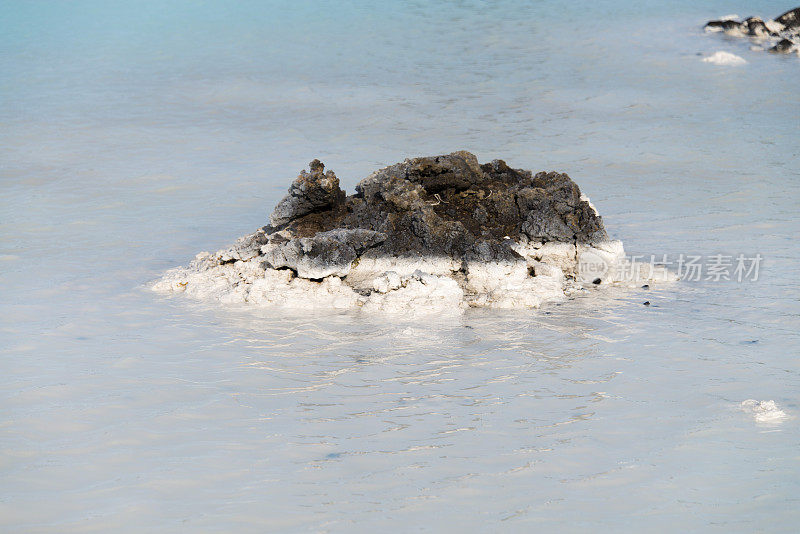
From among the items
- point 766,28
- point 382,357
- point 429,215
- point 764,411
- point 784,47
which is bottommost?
point 764,411

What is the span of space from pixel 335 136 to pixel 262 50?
7.86 meters

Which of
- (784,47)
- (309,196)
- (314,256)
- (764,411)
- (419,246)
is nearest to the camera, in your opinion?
(764,411)

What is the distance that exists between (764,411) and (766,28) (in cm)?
1766

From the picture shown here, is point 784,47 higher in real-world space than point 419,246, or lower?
higher

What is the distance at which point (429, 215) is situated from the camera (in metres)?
6.86

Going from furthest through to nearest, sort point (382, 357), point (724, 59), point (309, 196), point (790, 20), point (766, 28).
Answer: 1. point (790, 20)
2. point (766, 28)
3. point (724, 59)
4. point (309, 196)
5. point (382, 357)

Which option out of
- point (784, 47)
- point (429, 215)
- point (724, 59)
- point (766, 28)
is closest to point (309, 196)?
point (429, 215)

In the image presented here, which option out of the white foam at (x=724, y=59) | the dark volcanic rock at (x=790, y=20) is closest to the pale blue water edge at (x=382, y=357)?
the white foam at (x=724, y=59)

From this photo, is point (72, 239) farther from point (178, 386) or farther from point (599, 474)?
point (599, 474)

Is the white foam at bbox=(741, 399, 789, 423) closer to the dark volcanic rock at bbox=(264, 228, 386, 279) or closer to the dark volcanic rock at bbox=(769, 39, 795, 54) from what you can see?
the dark volcanic rock at bbox=(264, 228, 386, 279)

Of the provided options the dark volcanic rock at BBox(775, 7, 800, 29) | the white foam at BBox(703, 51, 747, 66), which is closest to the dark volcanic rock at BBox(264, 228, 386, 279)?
the white foam at BBox(703, 51, 747, 66)

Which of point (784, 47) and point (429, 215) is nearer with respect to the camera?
point (429, 215)

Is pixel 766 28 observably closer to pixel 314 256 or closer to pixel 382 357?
pixel 314 256

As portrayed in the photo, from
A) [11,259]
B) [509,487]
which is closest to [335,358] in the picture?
[509,487]
